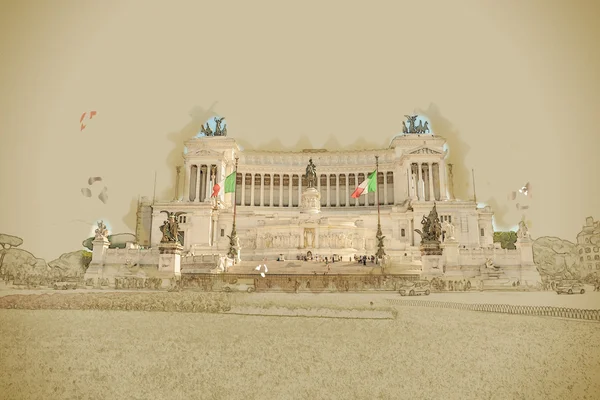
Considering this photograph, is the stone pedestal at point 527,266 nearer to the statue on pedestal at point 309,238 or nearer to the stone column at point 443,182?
the statue on pedestal at point 309,238

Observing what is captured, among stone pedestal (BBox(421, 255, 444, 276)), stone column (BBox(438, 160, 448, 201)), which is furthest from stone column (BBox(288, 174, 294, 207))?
stone pedestal (BBox(421, 255, 444, 276))

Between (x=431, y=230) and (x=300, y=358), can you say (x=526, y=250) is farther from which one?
(x=300, y=358)

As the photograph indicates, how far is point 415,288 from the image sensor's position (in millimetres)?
12844

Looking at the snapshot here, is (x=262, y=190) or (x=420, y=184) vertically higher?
(x=262, y=190)

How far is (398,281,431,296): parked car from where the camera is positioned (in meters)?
12.5

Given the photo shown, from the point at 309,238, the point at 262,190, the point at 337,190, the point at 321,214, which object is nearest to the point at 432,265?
the point at 309,238

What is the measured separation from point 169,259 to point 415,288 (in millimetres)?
8533

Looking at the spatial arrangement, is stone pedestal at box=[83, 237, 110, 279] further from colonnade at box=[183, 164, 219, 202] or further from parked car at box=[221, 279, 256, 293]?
colonnade at box=[183, 164, 219, 202]

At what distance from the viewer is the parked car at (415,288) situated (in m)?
12.5

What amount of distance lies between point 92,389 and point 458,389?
7664 mm

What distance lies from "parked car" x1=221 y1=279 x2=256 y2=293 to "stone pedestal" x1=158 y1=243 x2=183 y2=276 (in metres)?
2.86

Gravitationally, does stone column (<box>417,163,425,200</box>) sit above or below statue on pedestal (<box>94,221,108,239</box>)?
above

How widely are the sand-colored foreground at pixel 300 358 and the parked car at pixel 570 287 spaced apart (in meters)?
1.44

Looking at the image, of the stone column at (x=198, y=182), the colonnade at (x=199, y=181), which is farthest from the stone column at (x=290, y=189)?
the stone column at (x=198, y=182)
